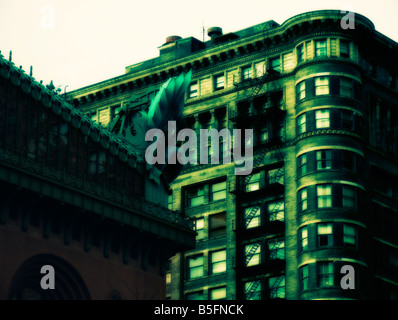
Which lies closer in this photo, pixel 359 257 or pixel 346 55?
pixel 359 257

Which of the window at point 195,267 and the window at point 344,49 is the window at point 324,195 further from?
the window at point 195,267

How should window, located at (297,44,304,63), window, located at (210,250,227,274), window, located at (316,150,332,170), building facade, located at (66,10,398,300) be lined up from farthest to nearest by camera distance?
1. window, located at (297,44,304,63)
2. window, located at (210,250,227,274)
3. window, located at (316,150,332,170)
4. building facade, located at (66,10,398,300)

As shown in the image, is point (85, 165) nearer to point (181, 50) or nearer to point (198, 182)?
point (198, 182)

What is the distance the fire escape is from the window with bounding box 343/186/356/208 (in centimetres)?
622

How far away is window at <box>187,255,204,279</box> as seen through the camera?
351 feet

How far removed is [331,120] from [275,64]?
10392 mm

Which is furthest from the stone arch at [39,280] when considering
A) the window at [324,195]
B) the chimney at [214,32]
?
the chimney at [214,32]

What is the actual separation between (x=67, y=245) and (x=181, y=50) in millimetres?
50589

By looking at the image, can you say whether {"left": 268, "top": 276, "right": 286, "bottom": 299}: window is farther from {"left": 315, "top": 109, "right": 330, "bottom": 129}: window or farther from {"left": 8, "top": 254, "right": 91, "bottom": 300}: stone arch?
{"left": 8, "top": 254, "right": 91, "bottom": 300}: stone arch

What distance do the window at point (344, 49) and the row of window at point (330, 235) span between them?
632 inches

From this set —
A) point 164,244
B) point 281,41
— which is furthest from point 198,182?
point 164,244

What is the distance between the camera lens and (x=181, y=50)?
4707 inches

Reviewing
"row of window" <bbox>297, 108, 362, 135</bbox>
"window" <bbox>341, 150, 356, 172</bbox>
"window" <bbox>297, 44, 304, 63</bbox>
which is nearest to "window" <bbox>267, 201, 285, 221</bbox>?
"row of window" <bbox>297, 108, 362, 135</bbox>

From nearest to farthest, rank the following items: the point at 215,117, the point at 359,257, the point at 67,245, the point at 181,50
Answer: the point at 67,245 → the point at 359,257 → the point at 215,117 → the point at 181,50
